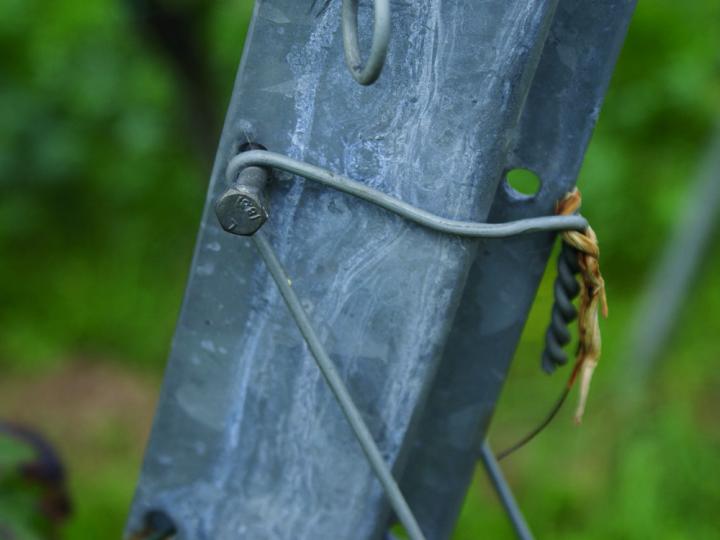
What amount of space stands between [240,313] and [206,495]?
0.23 meters

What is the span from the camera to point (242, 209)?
0.88 meters

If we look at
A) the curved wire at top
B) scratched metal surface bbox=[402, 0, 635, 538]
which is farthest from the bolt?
scratched metal surface bbox=[402, 0, 635, 538]

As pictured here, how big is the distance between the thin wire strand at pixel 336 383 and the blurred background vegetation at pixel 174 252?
1.73 meters

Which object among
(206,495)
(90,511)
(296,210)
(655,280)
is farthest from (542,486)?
(296,210)

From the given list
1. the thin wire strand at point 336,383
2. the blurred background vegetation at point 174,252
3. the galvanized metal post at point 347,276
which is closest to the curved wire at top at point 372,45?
the galvanized metal post at point 347,276

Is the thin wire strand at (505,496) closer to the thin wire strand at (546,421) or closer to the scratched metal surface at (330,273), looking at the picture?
the thin wire strand at (546,421)

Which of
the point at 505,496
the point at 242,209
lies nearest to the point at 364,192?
the point at 242,209

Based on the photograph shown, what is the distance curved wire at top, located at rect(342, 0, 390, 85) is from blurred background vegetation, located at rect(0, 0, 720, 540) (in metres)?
2.03

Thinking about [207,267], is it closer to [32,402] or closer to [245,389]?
[245,389]

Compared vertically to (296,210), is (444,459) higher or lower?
lower

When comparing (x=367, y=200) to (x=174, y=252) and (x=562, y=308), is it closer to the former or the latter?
(x=562, y=308)

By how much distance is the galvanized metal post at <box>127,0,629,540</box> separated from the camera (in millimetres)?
872

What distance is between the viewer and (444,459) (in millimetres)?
1126

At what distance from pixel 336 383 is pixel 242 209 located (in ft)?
0.64
